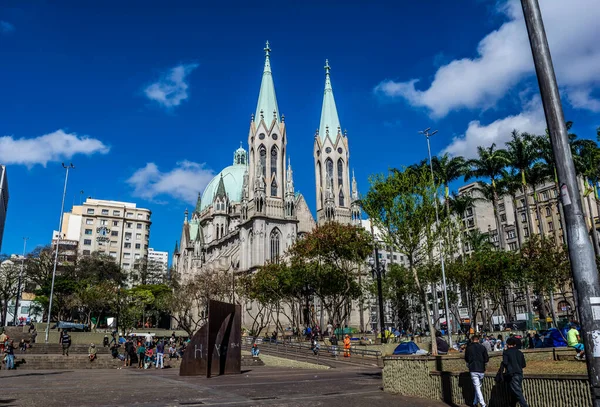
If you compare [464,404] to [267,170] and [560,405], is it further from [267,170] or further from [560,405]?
[267,170]

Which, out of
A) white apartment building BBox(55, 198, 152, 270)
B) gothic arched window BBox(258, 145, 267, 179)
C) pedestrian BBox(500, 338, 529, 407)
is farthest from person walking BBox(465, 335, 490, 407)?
white apartment building BBox(55, 198, 152, 270)

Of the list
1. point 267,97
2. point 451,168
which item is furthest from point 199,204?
point 451,168

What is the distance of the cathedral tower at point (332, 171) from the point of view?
79938 mm

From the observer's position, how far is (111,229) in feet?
389

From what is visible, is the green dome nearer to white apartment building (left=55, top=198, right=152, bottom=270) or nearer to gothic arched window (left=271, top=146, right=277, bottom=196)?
white apartment building (left=55, top=198, right=152, bottom=270)

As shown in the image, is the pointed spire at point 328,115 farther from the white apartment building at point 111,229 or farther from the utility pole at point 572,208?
the utility pole at point 572,208

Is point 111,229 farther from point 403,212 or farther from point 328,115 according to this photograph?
point 403,212

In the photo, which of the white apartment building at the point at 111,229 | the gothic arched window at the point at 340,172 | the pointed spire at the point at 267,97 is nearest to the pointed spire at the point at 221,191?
the pointed spire at the point at 267,97

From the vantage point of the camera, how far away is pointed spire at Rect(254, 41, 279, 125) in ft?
267

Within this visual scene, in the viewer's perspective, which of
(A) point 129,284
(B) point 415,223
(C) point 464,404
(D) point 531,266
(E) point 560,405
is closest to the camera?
(E) point 560,405

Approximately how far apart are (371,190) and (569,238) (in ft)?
62.4

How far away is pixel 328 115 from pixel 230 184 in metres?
29.7

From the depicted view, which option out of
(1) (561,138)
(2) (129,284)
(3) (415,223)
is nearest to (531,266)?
(3) (415,223)

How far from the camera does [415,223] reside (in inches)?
934
